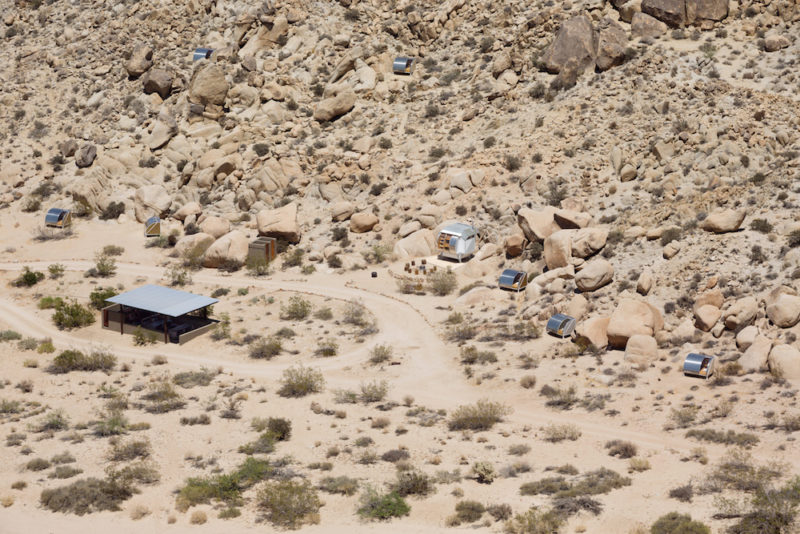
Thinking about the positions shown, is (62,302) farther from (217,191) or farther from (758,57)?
(758,57)

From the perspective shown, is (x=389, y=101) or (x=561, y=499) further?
(x=389, y=101)

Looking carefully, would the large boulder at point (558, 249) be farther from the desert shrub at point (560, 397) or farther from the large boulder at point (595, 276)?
the desert shrub at point (560, 397)

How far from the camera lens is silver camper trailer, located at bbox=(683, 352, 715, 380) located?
38.9 m

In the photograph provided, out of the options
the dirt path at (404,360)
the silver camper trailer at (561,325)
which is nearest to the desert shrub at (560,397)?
the dirt path at (404,360)

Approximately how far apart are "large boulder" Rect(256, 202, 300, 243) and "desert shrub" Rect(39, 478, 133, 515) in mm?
32169

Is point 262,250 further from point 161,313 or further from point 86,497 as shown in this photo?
point 86,497

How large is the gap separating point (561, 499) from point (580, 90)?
42.4 m

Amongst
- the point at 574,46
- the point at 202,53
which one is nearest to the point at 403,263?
the point at 574,46

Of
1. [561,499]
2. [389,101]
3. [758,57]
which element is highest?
[758,57]

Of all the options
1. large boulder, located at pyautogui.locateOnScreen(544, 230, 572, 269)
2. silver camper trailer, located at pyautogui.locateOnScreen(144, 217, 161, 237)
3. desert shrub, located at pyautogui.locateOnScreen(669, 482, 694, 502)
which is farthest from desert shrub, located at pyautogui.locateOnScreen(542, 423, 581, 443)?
silver camper trailer, located at pyautogui.locateOnScreen(144, 217, 161, 237)

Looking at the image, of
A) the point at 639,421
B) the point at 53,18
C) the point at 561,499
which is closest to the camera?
the point at 561,499

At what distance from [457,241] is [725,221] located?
16.7 meters

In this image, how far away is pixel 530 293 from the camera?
4988 cm

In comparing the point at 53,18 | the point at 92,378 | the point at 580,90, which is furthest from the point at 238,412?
the point at 53,18
